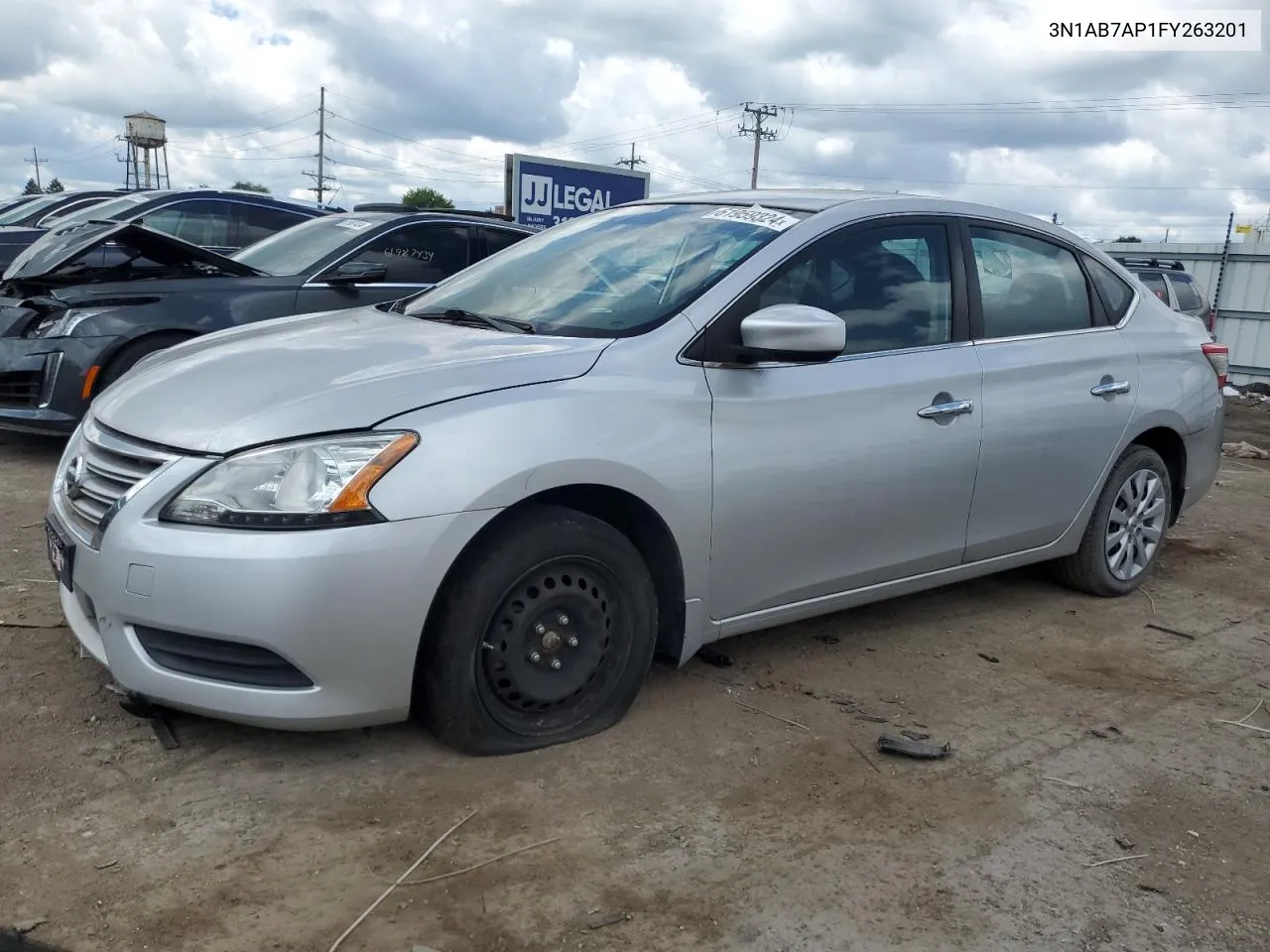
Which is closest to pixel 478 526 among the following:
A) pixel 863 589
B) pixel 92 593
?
pixel 92 593

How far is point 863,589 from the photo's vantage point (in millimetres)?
3926

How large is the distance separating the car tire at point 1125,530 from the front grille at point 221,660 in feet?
11.4

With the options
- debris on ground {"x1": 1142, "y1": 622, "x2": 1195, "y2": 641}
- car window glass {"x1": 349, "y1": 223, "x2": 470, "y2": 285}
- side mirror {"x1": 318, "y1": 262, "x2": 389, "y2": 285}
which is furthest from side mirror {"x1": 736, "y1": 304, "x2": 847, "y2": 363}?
car window glass {"x1": 349, "y1": 223, "x2": 470, "y2": 285}

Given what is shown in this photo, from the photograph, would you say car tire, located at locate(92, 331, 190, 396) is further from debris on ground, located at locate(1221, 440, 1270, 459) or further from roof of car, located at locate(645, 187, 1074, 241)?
debris on ground, located at locate(1221, 440, 1270, 459)

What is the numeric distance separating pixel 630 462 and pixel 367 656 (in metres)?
0.89

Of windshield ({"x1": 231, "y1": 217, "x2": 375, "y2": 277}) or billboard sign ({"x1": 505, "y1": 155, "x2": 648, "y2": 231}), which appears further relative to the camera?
billboard sign ({"x1": 505, "y1": 155, "x2": 648, "y2": 231})

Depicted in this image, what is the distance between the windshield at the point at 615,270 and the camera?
11.5 ft

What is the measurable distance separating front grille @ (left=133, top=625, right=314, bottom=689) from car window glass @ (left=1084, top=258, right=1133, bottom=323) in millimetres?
3688

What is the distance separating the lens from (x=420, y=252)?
7578mm

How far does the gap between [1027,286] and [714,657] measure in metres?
1.97

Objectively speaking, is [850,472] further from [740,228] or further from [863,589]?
[740,228]

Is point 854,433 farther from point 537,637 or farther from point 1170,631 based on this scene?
point 1170,631

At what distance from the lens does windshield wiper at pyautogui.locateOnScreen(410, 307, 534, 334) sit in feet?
11.5

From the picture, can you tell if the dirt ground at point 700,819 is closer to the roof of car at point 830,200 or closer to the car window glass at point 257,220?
the roof of car at point 830,200
